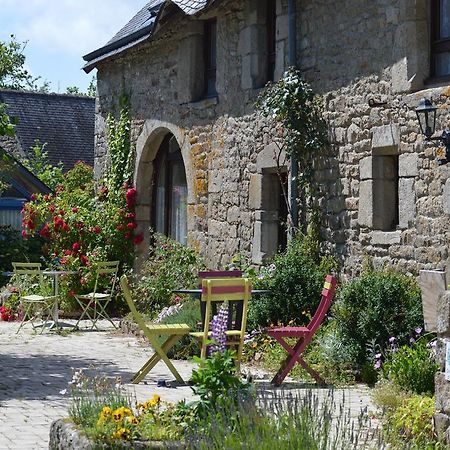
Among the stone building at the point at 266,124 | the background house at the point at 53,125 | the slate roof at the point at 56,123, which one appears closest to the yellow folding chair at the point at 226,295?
the stone building at the point at 266,124

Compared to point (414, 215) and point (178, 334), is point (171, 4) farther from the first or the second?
point (178, 334)

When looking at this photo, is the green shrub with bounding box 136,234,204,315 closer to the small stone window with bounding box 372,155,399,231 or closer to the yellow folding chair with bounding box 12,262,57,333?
the yellow folding chair with bounding box 12,262,57,333

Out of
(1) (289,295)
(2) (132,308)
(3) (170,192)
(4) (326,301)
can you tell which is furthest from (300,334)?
(3) (170,192)

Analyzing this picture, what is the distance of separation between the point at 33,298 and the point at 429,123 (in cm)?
618

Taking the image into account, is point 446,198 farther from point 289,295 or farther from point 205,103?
point 205,103

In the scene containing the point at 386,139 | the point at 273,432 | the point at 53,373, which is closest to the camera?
the point at 273,432

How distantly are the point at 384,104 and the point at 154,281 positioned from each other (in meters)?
4.77

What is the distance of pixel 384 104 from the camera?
1066cm

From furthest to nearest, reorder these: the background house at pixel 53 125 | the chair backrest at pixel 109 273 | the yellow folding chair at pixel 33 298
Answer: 1. the background house at pixel 53 125
2. the chair backrest at pixel 109 273
3. the yellow folding chair at pixel 33 298

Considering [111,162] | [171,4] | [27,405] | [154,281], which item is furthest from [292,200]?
[111,162]

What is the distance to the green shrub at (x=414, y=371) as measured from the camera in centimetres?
809

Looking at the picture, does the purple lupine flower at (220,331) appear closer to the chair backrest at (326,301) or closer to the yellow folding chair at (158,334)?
the yellow folding chair at (158,334)

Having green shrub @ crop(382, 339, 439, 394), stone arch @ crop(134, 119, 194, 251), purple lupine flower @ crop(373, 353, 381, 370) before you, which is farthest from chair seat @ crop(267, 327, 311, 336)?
stone arch @ crop(134, 119, 194, 251)

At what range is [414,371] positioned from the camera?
26.7 ft
